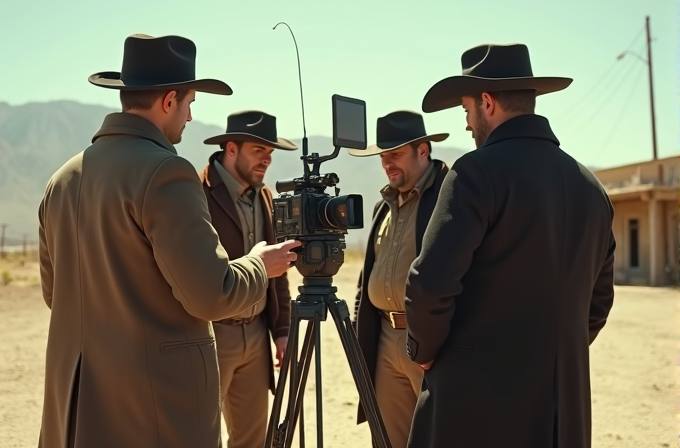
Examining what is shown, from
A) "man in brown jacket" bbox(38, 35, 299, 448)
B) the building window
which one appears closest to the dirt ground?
"man in brown jacket" bbox(38, 35, 299, 448)

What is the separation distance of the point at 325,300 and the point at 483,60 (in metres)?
1.15

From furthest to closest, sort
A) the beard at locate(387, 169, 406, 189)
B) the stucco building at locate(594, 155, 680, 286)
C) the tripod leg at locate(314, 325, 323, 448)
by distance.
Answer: the stucco building at locate(594, 155, 680, 286) → the beard at locate(387, 169, 406, 189) → the tripod leg at locate(314, 325, 323, 448)

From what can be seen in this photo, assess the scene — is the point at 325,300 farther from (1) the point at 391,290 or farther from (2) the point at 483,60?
(2) the point at 483,60

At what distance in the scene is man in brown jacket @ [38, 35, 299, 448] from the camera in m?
1.99

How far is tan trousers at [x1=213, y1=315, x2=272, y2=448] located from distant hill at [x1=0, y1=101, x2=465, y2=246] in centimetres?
7603

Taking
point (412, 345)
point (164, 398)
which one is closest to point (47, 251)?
point (164, 398)

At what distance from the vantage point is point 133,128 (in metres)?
2.14

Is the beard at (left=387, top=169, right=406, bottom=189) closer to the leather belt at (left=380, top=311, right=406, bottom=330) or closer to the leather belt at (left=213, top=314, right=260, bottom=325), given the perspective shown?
the leather belt at (left=380, top=311, right=406, bottom=330)

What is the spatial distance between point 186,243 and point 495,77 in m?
1.18

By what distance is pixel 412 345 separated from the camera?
208 cm

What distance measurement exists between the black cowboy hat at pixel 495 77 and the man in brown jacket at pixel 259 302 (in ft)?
5.15

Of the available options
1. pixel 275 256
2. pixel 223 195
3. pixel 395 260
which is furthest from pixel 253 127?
pixel 275 256

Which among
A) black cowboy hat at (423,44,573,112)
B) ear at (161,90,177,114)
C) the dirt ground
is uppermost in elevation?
black cowboy hat at (423,44,573,112)

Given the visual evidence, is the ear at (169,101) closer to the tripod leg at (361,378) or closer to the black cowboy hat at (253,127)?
the tripod leg at (361,378)
